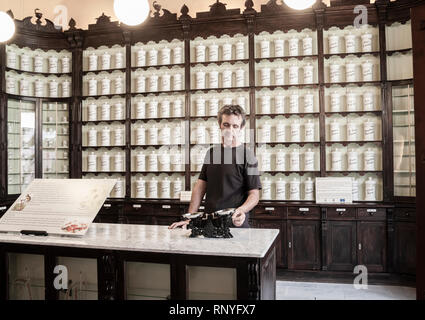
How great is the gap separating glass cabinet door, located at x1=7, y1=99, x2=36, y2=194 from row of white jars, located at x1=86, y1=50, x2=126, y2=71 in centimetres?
105

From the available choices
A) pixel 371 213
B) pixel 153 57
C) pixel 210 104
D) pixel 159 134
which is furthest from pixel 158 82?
pixel 371 213

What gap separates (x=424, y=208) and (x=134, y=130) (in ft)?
13.0

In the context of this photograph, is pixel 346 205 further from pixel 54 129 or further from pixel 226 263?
pixel 54 129

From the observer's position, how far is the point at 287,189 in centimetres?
518

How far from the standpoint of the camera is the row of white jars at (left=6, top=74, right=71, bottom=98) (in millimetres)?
5594

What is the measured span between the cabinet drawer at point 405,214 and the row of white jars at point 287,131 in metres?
1.34

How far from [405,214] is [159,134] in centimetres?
338

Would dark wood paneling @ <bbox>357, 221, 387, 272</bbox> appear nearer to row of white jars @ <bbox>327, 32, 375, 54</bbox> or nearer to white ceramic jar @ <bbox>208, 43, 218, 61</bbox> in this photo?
row of white jars @ <bbox>327, 32, 375, 54</bbox>

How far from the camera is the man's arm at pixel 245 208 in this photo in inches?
94.7

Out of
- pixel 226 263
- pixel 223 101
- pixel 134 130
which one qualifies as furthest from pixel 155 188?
pixel 226 263

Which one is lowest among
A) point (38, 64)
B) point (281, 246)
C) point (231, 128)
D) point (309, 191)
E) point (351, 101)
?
point (281, 246)

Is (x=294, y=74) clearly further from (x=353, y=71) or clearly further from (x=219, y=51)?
(x=219, y=51)

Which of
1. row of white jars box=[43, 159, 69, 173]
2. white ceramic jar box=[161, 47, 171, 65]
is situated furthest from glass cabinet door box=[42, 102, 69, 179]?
white ceramic jar box=[161, 47, 171, 65]

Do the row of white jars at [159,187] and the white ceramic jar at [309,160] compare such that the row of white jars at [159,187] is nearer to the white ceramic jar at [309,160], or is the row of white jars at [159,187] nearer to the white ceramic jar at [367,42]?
the white ceramic jar at [309,160]
